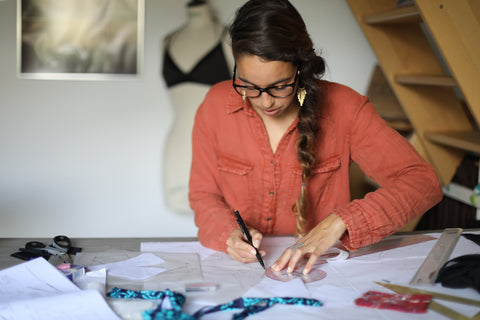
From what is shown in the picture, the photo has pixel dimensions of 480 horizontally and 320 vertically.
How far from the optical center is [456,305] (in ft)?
4.01

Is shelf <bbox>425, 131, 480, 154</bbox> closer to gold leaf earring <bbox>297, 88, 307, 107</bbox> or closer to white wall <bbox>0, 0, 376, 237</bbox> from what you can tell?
white wall <bbox>0, 0, 376, 237</bbox>

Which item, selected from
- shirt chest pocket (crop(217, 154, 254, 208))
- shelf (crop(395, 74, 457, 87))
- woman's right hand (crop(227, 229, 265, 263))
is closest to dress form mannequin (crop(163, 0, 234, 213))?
shelf (crop(395, 74, 457, 87))

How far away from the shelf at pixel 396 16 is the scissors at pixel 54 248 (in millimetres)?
1647

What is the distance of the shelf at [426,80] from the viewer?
2.29 metres

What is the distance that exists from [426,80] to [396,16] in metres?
0.32

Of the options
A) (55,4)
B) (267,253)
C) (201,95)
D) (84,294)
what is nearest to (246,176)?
(267,253)

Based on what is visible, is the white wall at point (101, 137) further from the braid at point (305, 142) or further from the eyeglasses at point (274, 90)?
the eyeglasses at point (274, 90)

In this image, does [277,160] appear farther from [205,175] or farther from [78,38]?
Answer: [78,38]

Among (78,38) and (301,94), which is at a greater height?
(78,38)

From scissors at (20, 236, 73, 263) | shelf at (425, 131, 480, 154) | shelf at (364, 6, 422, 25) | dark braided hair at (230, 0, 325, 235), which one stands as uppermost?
shelf at (364, 6, 422, 25)

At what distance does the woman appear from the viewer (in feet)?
5.12

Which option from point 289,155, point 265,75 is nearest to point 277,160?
point 289,155

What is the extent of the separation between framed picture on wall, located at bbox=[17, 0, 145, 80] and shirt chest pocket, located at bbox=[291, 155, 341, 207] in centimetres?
167

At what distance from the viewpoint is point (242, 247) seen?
151 centimetres
